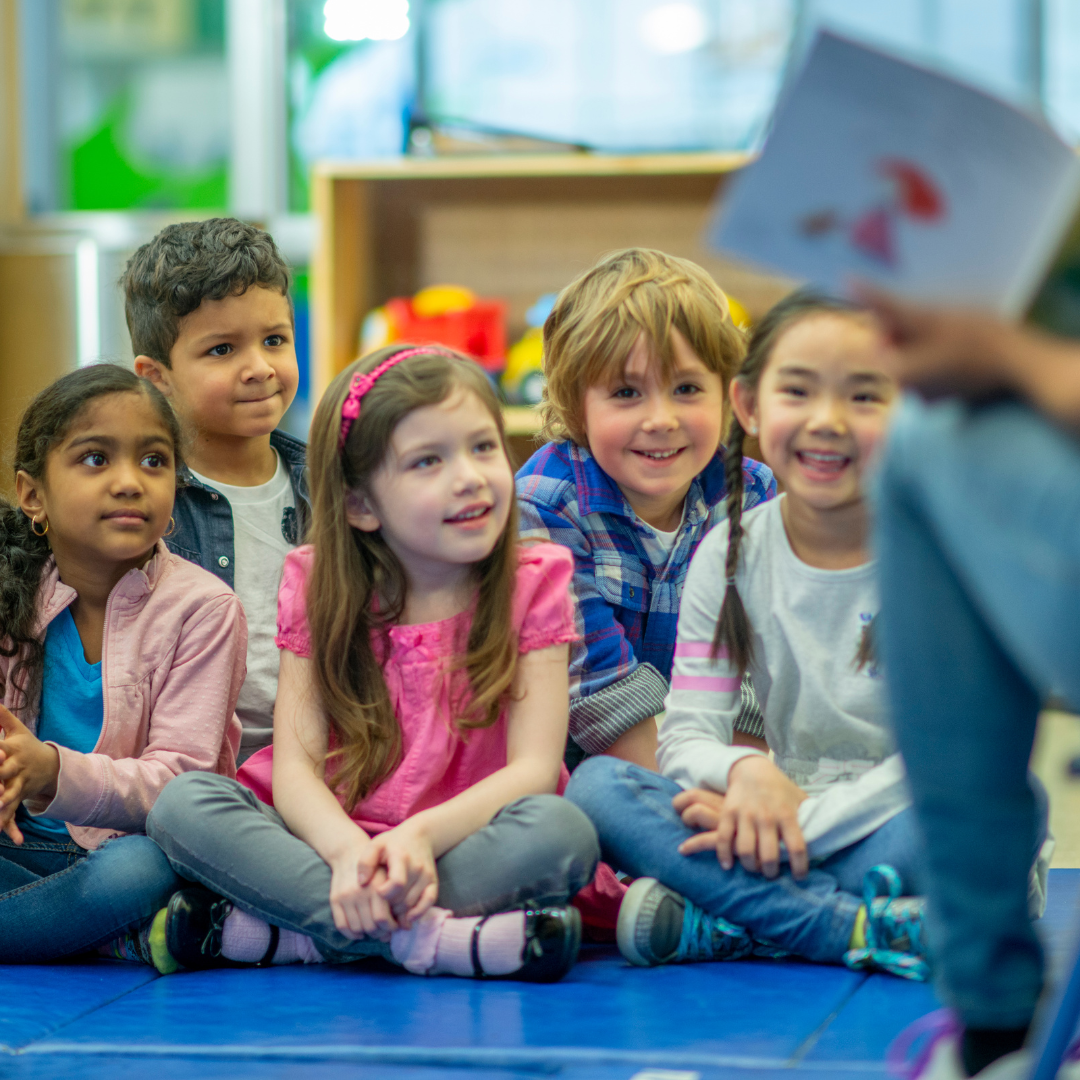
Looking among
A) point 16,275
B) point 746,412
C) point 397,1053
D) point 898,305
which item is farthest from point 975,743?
point 16,275

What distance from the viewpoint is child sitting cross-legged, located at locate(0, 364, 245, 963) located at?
1.15m

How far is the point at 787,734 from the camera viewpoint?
1.16 metres

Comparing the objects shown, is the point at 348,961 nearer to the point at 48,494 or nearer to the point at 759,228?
the point at 48,494

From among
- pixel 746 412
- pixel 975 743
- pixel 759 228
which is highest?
pixel 759 228

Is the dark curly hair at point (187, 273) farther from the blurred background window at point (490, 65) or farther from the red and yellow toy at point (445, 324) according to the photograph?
the blurred background window at point (490, 65)

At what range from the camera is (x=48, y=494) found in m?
1.26

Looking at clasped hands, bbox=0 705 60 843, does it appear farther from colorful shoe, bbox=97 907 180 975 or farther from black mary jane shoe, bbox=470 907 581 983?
black mary jane shoe, bbox=470 907 581 983

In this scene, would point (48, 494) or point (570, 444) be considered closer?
point (48, 494)

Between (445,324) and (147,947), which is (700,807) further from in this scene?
(445,324)

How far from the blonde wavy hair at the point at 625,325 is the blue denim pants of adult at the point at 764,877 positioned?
47 centimetres

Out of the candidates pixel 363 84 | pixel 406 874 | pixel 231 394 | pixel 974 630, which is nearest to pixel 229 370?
pixel 231 394

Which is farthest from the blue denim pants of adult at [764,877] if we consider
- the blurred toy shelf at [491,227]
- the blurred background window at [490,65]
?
the blurred background window at [490,65]

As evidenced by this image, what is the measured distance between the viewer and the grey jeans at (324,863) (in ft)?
3.47

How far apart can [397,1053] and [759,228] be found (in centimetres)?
56
